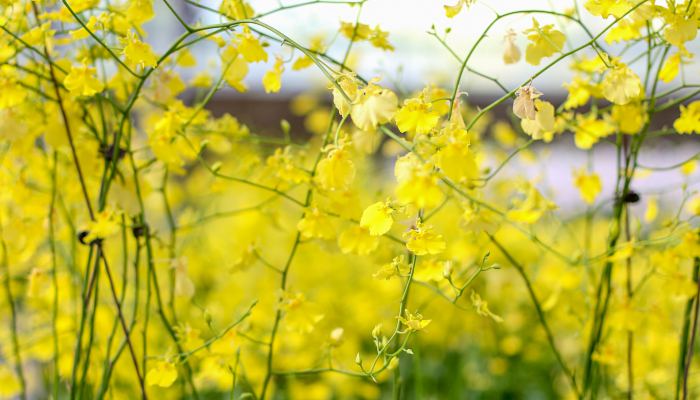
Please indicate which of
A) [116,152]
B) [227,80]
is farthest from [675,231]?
[116,152]

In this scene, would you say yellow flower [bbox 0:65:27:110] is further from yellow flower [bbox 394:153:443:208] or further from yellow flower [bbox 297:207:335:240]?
yellow flower [bbox 394:153:443:208]

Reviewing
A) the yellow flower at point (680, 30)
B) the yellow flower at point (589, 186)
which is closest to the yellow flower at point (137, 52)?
the yellow flower at point (680, 30)

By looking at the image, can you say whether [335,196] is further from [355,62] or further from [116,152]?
[355,62]

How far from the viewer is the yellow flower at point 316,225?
883 mm

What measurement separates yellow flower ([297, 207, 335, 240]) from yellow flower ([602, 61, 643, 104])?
0.35m

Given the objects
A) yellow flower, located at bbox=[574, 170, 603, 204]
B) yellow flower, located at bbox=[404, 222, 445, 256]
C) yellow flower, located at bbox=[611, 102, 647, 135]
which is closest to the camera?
yellow flower, located at bbox=[404, 222, 445, 256]

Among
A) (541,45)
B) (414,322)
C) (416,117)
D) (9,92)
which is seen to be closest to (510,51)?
(541,45)

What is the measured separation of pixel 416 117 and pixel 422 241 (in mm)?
127

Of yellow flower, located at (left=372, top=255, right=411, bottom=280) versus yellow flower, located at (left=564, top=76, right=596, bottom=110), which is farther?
yellow flower, located at (left=564, top=76, right=596, bottom=110)

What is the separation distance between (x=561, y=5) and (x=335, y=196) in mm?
519

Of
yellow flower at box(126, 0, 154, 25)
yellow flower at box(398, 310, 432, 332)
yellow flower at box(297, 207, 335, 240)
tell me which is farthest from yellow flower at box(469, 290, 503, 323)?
yellow flower at box(126, 0, 154, 25)

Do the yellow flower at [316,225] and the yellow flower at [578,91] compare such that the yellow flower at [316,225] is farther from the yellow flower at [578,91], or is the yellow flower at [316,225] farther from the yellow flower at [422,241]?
the yellow flower at [578,91]

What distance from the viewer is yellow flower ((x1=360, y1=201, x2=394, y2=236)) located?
0.73 metres

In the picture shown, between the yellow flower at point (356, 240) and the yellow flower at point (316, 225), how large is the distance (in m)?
0.02
